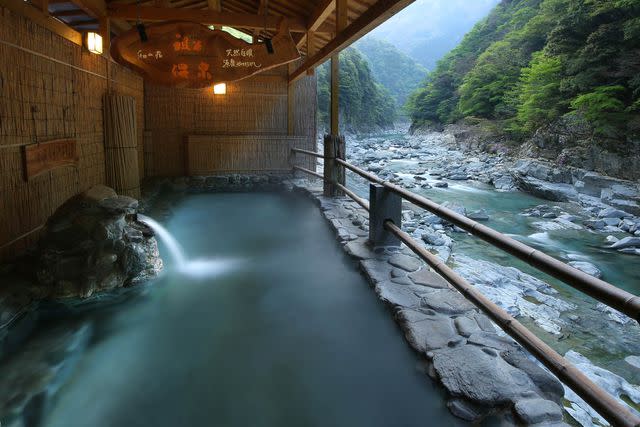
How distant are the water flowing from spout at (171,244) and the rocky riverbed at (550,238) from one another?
11.7ft

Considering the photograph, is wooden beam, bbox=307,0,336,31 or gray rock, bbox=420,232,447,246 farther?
gray rock, bbox=420,232,447,246

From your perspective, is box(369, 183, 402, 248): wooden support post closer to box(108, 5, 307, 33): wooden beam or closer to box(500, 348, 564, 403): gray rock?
box(500, 348, 564, 403): gray rock

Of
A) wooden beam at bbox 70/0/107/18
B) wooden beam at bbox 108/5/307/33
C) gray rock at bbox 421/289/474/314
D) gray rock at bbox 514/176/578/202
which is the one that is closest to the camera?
gray rock at bbox 421/289/474/314

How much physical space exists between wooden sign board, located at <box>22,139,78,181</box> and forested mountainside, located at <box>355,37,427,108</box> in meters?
65.2

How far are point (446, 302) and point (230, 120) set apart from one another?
7.85 metres

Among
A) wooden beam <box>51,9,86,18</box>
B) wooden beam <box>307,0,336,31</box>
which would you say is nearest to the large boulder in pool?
wooden beam <box>307,0,336,31</box>

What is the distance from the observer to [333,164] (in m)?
6.87

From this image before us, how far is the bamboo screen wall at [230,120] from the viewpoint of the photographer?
9.38 m

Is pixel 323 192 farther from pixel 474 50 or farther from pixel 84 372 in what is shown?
pixel 474 50

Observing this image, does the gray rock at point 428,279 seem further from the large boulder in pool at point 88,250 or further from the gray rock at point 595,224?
the gray rock at point 595,224

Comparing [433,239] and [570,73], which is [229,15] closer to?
[433,239]

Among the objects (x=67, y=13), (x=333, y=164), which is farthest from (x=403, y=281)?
(x=67, y=13)

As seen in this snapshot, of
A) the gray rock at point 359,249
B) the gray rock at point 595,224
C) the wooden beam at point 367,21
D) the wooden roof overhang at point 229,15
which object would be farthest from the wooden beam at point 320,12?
the gray rock at point 595,224

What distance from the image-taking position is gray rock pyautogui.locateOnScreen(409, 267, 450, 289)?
348 centimetres
